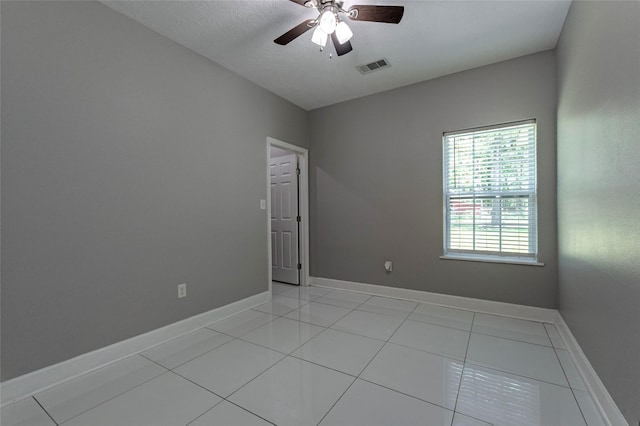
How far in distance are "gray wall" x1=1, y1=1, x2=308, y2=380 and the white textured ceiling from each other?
28 cm

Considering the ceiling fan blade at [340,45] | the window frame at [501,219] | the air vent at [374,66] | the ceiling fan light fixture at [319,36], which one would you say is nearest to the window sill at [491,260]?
the window frame at [501,219]

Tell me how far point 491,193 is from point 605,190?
4.92 feet

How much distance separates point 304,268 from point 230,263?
58.2 inches

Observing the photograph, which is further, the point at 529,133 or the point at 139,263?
the point at 529,133

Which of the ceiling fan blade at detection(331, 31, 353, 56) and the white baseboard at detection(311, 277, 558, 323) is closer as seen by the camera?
the ceiling fan blade at detection(331, 31, 353, 56)

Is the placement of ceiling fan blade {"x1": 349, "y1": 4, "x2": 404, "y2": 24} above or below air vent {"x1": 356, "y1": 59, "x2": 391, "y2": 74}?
below

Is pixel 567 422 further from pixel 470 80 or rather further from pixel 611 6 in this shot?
pixel 470 80

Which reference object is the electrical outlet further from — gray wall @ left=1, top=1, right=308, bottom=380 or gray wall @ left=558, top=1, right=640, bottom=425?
gray wall @ left=558, top=1, right=640, bottom=425

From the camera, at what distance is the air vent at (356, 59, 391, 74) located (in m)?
2.85

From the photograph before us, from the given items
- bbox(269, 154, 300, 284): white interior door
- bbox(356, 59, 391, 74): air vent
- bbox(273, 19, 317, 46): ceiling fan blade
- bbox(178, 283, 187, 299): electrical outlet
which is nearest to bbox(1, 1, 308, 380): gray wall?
bbox(178, 283, 187, 299): electrical outlet

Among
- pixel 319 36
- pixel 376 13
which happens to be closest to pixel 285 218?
pixel 319 36

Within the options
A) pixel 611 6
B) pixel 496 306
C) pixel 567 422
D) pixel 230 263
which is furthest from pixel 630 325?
pixel 230 263

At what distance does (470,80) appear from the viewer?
299 cm

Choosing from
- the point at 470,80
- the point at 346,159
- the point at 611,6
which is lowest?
the point at 346,159
